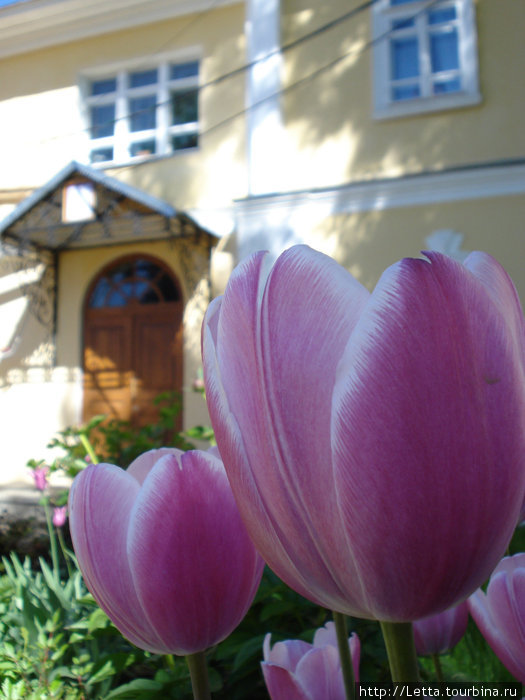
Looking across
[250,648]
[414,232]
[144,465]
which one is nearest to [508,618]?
[144,465]

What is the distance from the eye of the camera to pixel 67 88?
26.0ft

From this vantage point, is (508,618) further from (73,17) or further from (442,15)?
(73,17)

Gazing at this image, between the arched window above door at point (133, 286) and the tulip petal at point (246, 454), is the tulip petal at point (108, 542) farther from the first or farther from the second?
the arched window above door at point (133, 286)

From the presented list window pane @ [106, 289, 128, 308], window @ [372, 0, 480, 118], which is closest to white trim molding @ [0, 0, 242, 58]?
window @ [372, 0, 480, 118]

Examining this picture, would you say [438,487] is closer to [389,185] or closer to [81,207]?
[389,185]

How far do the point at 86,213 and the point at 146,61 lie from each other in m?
2.67

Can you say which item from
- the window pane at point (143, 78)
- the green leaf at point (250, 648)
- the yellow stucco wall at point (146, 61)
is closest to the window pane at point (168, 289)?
the yellow stucco wall at point (146, 61)

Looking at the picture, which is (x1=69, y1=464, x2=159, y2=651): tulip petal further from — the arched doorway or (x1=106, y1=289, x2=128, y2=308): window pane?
(x1=106, y1=289, x2=128, y2=308): window pane

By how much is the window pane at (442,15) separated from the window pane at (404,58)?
283 millimetres

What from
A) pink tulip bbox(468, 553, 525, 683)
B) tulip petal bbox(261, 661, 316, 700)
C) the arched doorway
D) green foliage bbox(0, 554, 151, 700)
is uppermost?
the arched doorway

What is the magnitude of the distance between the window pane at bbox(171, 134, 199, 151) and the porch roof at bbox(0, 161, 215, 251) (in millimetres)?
1124

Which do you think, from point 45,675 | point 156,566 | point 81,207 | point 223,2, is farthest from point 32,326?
point 156,566

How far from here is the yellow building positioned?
19.9ft

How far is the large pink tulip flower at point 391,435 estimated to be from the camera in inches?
7.4
